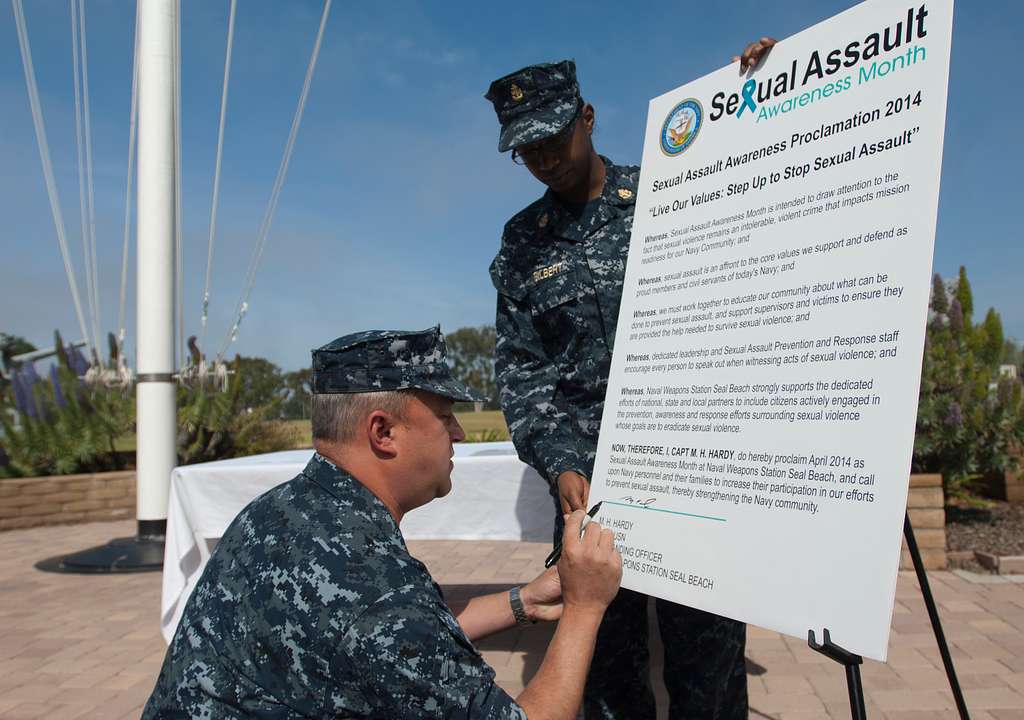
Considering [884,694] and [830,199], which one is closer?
[830,199]

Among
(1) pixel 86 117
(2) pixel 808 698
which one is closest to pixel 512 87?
(2) pixel 808 698

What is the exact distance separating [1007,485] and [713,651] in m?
5.48

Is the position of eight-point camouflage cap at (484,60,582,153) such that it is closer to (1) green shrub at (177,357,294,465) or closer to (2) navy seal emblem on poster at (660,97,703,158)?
(2) navy seal emblem on poster at (660,97,703,158)

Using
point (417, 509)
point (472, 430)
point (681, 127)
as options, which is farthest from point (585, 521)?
point (472, 430)

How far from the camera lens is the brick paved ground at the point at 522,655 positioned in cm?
298

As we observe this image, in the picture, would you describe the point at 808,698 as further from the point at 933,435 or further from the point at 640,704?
the point at 933,435

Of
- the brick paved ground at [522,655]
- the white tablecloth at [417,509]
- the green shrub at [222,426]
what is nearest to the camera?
the brick paved ground at [522,655]

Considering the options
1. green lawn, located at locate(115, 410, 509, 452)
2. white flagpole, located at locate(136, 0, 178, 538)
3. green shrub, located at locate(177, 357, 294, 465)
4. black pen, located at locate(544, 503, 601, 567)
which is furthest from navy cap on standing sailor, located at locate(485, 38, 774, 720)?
green shrub, located at locate(177, 357, 294, 465)

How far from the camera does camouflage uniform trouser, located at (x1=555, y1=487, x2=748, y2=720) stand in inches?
76.8

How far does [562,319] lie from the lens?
2.13 metres

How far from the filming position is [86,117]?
7.12 metres

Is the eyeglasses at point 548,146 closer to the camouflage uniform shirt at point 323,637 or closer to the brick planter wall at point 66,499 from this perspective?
the camouflage uniform shirt at point 323,637

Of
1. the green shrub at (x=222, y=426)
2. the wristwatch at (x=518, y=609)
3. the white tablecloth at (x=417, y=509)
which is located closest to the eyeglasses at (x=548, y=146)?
the wristwatch at (x=518, y=609)
